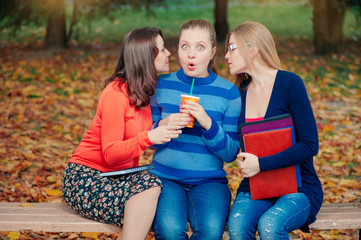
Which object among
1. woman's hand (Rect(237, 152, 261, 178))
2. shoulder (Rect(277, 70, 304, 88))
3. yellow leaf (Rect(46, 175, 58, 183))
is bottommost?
yellow leaf (Rect(46, 175, 58, 183))

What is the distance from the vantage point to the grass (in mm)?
13844

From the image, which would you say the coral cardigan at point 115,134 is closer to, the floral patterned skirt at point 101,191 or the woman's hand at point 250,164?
the floral patterned skirt at point 101,191

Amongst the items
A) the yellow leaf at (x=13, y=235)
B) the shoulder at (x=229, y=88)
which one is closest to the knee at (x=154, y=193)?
the shoulder at (x=229, y=88)

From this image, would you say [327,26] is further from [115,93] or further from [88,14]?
[115,93]

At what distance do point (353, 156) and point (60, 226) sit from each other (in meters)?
3.69

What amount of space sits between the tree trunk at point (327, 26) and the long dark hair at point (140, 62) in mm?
7709

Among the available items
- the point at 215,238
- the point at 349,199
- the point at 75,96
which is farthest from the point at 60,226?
the point at 75,96

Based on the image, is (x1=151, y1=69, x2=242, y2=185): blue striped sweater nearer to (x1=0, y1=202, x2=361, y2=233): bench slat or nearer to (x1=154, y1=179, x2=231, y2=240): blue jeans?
(x1=154, y1=179, x2=231, y2=240): blue jeans

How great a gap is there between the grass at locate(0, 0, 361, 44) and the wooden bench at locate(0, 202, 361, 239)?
8.16 m

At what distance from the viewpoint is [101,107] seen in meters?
2.78

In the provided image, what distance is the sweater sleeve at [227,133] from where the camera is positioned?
2.65m

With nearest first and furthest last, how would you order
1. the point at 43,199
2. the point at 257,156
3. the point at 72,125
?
1. the point at 257,156
2. the point at 43,199
3. the point at 72,125

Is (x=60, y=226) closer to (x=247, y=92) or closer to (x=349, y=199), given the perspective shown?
(x=247, y=92)

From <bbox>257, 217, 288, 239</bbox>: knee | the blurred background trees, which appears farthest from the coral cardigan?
the blurred background trees
